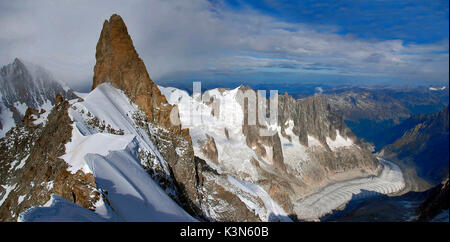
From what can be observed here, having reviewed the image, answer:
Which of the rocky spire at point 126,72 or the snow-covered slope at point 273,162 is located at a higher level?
the rocky spire at point 126,72

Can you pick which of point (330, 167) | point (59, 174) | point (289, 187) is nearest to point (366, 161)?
point (330, 167)

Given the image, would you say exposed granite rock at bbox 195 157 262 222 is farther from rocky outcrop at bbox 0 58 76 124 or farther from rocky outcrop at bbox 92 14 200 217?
rocky outcrop at bbox 0 58 76 124

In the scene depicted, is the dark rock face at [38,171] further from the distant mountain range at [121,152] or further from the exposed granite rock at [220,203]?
the exposed granite rock at [220,203]

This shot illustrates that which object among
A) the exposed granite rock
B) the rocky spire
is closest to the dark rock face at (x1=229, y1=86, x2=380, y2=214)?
the exposed granite rock

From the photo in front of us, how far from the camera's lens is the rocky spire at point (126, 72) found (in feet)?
126

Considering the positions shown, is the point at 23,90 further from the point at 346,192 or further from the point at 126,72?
the point at 346,192

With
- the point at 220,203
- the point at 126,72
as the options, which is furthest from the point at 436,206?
the point at 126,72

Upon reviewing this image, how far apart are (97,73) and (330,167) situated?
140m

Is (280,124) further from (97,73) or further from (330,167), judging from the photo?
(97,73)

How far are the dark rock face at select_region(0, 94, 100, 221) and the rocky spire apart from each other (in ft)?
28.4

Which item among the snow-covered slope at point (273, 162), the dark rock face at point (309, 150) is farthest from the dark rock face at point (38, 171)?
the dark rock face at point (309, 150)

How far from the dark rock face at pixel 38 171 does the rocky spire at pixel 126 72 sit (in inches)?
341

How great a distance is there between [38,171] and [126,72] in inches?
694
